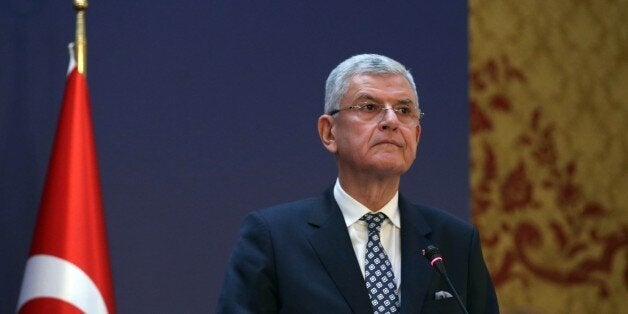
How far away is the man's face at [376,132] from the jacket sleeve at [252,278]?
0.29 m

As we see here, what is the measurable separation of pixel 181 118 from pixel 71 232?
0.67 m

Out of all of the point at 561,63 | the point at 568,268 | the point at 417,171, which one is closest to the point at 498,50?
the point at 561,63

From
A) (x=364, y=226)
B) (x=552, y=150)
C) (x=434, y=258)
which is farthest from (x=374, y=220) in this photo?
(x=552, y=150)

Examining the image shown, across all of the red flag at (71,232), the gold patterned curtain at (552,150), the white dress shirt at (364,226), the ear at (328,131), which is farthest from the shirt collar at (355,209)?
the gold patterned curtain at (552,150)

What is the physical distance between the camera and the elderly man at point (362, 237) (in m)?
2.13

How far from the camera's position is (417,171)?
350 cm

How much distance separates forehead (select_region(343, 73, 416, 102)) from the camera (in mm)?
2330

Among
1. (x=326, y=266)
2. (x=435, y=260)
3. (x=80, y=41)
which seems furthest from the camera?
(x=80, y=41)

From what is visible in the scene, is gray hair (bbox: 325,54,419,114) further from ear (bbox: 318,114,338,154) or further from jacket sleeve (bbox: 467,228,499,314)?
jacket sleeve (bbox: 467,228,499,314)

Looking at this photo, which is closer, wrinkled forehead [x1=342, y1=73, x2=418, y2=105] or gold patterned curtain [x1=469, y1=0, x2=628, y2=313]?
wrinkled forehead [x1=342, y1=73, x2=418, y2=105]

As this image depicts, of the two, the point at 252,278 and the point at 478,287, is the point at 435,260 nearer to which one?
the point at 478,287

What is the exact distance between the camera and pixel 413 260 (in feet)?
7.26

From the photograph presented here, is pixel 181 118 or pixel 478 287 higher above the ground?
pixel 181 118

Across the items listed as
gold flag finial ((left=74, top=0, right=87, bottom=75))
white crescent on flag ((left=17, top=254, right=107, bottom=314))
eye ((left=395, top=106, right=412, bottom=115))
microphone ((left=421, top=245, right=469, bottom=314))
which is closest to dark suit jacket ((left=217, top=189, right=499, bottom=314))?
microphone ((left=421, top=245, right=469, bottom=314))
